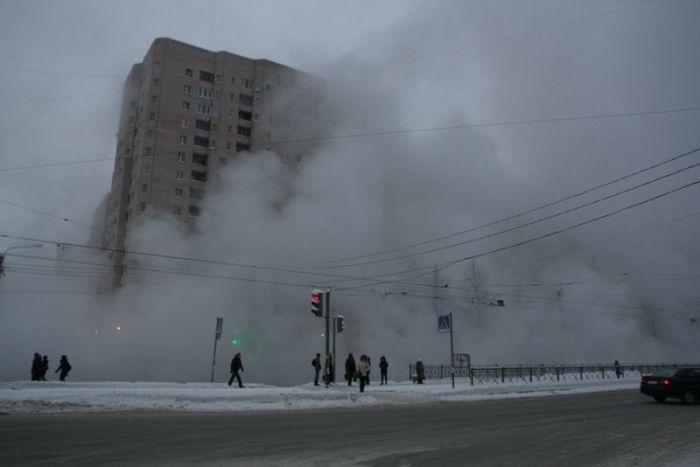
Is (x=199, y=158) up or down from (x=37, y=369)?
up

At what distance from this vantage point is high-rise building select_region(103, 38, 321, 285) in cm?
5241

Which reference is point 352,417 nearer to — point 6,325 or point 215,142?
point 6,325

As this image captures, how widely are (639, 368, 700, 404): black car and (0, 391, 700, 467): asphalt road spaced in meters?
3.87

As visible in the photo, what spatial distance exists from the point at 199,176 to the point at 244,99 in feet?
33.3

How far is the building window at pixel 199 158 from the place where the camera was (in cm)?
5498

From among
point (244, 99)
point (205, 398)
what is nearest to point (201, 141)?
point (244, 99)

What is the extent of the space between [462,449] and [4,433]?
6.70 m

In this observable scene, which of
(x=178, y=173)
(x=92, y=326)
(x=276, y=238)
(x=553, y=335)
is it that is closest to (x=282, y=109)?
(x=178, y=173)

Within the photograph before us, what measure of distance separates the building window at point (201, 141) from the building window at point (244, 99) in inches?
231

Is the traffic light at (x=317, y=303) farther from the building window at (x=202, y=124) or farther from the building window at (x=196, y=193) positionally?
the building window at (x=202, y=124)

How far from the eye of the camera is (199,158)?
55406mm

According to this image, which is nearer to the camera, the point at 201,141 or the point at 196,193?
the point at 196,193

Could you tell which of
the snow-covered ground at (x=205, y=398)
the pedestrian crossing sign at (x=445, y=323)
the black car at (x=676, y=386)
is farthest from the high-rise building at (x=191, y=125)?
the black car at (x=676, y=386)

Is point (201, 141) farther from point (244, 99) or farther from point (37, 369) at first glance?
point (37, 369)
